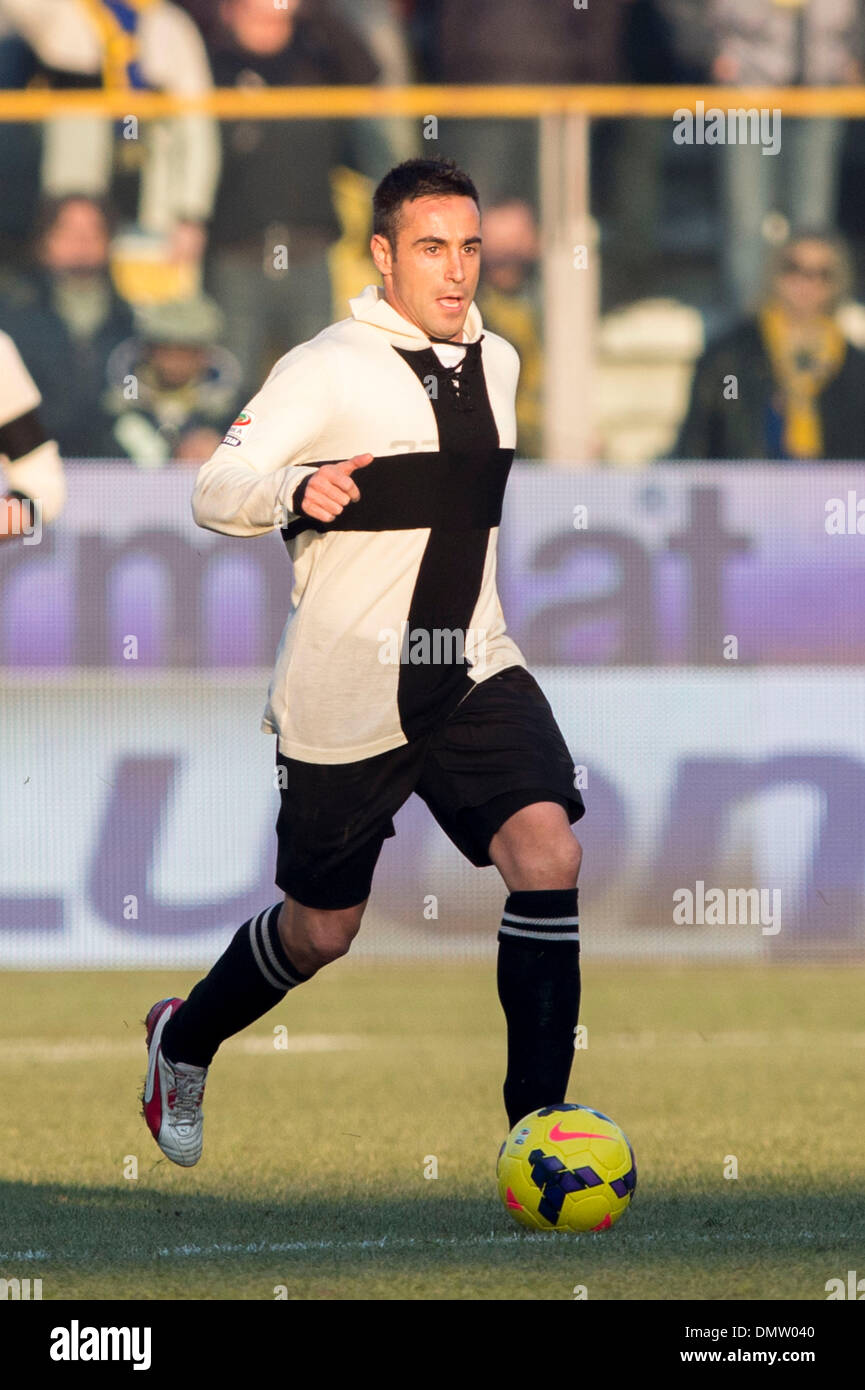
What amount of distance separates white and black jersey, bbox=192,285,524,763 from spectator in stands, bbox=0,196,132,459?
602 centimetres

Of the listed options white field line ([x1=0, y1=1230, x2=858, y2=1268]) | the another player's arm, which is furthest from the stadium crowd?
white field line ([x1=0, y1=1230, x2=858, y2=1268])

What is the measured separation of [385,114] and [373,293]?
730 cm

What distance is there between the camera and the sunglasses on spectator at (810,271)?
1145cm

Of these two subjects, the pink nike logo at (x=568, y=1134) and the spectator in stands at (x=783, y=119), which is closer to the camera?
the pink nike logo at (x=568, y=1134)

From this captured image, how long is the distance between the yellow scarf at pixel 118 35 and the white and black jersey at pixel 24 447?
6228 millimetres

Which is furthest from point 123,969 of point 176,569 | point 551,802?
point 551,802

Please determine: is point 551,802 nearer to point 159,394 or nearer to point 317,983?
point 317,983

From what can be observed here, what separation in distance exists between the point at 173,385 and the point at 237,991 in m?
6.32

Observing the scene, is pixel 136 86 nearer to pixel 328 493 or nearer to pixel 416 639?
pixel 416 639

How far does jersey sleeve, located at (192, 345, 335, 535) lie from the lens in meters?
5.00

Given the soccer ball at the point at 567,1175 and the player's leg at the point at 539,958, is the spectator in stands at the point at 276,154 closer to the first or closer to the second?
the player's leg at the point at 539,958

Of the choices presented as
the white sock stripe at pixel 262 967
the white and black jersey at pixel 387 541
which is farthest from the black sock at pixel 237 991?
the white and black jersey at pixel 387 541

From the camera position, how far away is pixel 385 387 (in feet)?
17.4

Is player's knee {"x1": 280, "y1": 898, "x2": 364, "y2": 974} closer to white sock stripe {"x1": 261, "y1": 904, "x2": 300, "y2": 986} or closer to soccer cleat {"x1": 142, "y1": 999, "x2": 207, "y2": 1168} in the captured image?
white sock stripe {"x1": 261, "y1": 904, "x2": 300, "y2": 986}
